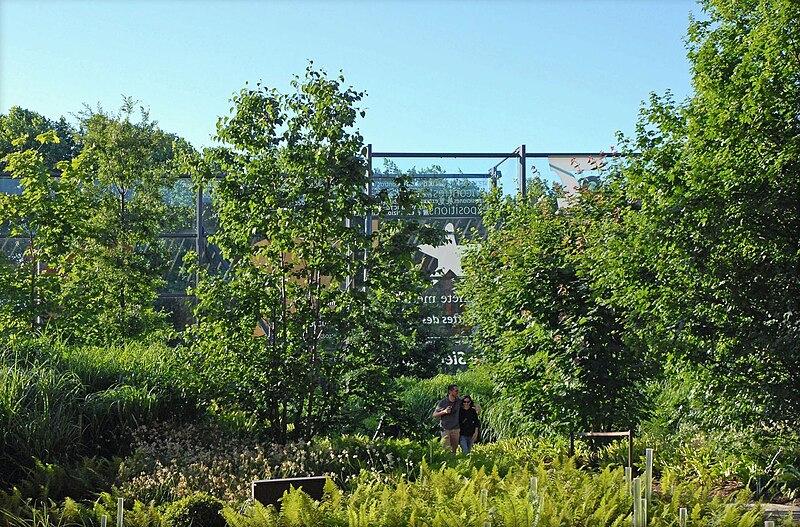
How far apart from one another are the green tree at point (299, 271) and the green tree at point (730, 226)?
8.66 feet

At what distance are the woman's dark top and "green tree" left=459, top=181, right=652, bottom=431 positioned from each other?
1065 millimetres

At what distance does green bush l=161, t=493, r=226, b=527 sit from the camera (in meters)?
7.07

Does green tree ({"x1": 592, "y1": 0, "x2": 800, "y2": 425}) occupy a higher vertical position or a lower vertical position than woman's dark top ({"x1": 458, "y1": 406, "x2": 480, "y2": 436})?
higher

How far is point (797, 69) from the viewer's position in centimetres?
928

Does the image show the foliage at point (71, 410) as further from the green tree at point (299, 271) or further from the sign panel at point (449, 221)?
the sign panel at point (449, 221)

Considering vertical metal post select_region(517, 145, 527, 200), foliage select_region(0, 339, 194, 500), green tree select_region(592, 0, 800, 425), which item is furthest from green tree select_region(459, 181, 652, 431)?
vertical metal post select_region(517, 145, 527, 200)

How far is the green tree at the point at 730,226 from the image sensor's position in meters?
9.18

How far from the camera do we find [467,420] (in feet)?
47.6

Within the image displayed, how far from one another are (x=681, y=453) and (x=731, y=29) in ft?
16.6

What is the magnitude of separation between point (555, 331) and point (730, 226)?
3.75 m

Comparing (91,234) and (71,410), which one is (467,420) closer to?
(71,410)

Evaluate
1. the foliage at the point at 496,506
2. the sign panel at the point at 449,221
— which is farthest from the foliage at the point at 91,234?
the sign panel at the point at 449,221

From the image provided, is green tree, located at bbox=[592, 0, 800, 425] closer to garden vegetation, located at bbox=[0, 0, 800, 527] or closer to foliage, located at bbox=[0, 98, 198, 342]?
garden vegetation, located at bbox=[0, 0, 800, 527]

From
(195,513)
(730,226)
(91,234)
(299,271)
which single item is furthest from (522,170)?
(195,513)
